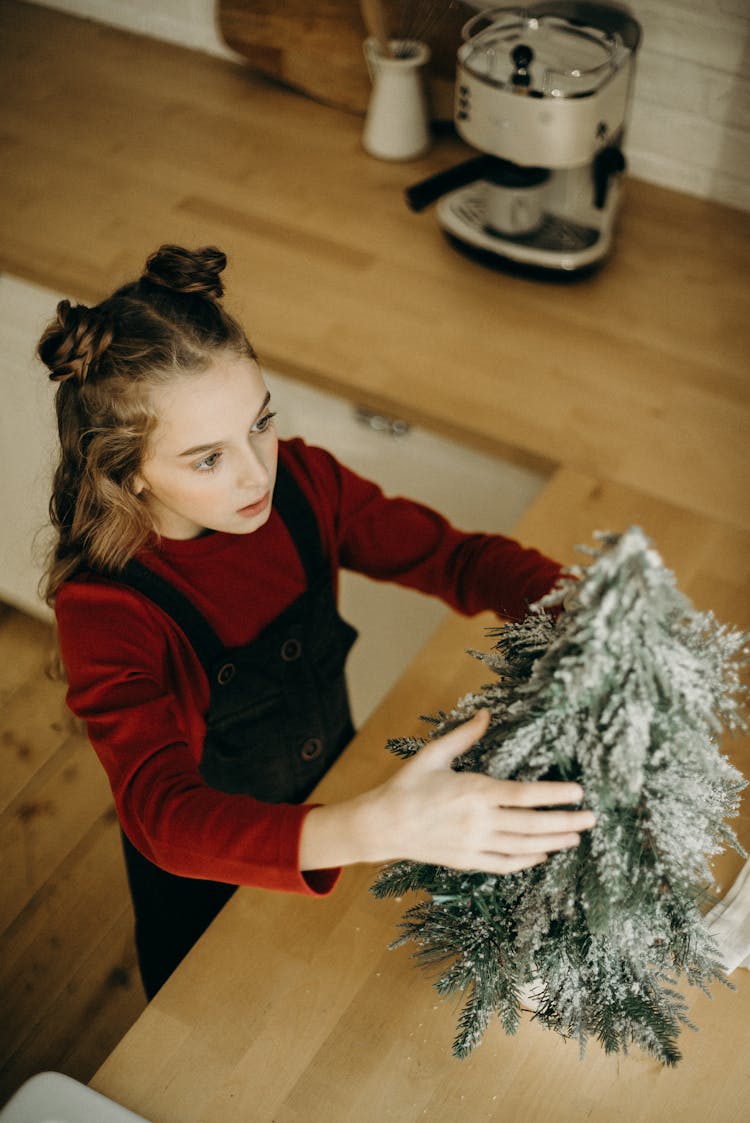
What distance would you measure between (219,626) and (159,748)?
0.22 metres

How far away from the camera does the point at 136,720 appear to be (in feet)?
2.60

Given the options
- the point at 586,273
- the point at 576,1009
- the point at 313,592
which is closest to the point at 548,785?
the point at 576,1009

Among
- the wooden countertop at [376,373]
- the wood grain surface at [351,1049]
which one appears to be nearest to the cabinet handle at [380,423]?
the wooden countertop at [376,373]

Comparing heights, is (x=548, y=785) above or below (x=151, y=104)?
above

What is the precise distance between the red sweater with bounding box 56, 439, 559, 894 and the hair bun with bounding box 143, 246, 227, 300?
8.6 inches

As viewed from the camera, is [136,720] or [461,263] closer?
[136,720]

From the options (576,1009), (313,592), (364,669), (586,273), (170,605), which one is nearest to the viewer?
(576,1009)

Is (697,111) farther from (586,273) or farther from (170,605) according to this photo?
(170,605)

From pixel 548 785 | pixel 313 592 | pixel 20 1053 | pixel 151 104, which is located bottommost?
pixel 20 1053

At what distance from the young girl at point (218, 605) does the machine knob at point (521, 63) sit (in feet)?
1.99

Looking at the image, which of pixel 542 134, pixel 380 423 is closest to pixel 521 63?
pixel 542 134

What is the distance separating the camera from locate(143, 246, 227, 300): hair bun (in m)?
0.85

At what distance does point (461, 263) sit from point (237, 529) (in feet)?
2.59

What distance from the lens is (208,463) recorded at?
33.1 inches
